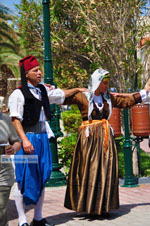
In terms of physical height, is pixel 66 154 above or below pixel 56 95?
below

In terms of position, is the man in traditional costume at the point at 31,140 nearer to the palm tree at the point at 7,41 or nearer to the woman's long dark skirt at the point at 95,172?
the woman's long dark skirt at the point at 95,172

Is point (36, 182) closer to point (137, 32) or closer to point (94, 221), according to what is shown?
point (94, 221)

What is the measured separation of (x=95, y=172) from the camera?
231 inches

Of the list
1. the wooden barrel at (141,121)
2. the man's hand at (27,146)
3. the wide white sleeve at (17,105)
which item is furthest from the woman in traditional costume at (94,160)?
the wooden barrel at (141,121)

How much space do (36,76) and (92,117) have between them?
Result: 0.90 metres

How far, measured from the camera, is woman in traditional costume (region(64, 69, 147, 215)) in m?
5.88

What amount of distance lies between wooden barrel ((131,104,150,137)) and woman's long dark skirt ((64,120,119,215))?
2.66 meters

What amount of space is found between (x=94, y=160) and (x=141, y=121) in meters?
2.86

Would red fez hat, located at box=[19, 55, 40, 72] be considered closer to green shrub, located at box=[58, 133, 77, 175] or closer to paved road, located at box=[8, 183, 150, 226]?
paved road, located at box=[8, 183, 150, 226]

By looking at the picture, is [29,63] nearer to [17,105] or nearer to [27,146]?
[17,105]

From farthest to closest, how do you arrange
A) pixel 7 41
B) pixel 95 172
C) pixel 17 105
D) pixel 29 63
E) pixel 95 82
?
pixel 7 41 → pixel 95 82 → pixel 95 172 → pixel 29 63 → pixel 17 105

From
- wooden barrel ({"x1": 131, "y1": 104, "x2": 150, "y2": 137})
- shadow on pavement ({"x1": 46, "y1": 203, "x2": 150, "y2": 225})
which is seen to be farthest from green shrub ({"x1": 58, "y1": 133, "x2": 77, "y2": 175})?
shadow on pavement ({"x1": 46, "y1": 203, "x2": 150, "y2": 225})

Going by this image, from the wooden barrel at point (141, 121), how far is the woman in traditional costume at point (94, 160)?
2599 millimetres

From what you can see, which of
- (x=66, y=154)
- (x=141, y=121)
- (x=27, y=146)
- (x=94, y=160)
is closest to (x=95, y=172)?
(x=94, y=160)
